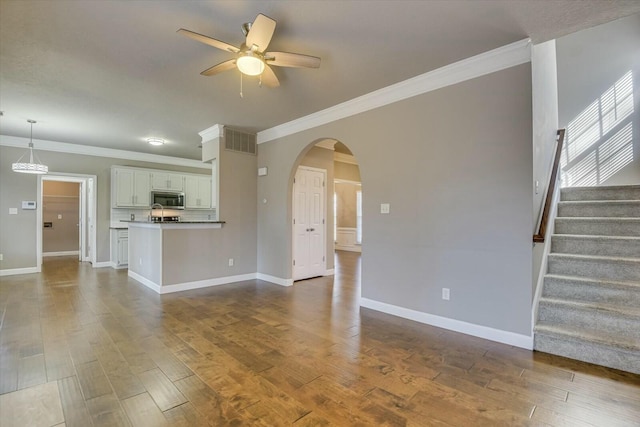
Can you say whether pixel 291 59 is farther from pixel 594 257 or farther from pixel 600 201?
pixel 600 201

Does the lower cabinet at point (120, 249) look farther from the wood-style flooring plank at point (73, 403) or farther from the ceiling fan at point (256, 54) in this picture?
the ceiling fan at point (256, 54)

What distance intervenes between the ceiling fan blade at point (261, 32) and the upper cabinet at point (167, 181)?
6.29 metres

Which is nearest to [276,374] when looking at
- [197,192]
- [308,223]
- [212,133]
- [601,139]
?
[308,223]

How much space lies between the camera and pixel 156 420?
1760 mm

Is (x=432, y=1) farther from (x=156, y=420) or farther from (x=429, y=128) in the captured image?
(x=156, y=420)

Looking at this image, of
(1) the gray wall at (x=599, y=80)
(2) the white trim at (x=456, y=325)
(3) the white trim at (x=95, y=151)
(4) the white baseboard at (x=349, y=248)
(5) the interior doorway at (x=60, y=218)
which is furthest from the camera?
(4) the white baseboard at (x=349, y=248)

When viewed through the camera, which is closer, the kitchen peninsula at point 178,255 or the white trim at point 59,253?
the kitchen peninsula at point 178,255

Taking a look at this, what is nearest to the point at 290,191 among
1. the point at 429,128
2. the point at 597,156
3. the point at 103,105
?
Answer: the point at 429,128

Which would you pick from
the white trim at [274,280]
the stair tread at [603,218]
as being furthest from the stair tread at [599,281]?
the white trim at [274,280]

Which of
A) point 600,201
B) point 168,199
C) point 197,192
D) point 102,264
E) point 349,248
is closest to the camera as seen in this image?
point 600,201

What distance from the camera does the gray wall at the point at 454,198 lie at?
2803mm

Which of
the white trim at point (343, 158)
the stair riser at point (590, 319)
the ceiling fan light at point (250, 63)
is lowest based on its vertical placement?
the stair riser at point (590, 319)

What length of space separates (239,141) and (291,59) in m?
3.22

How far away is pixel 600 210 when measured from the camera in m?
3.64
